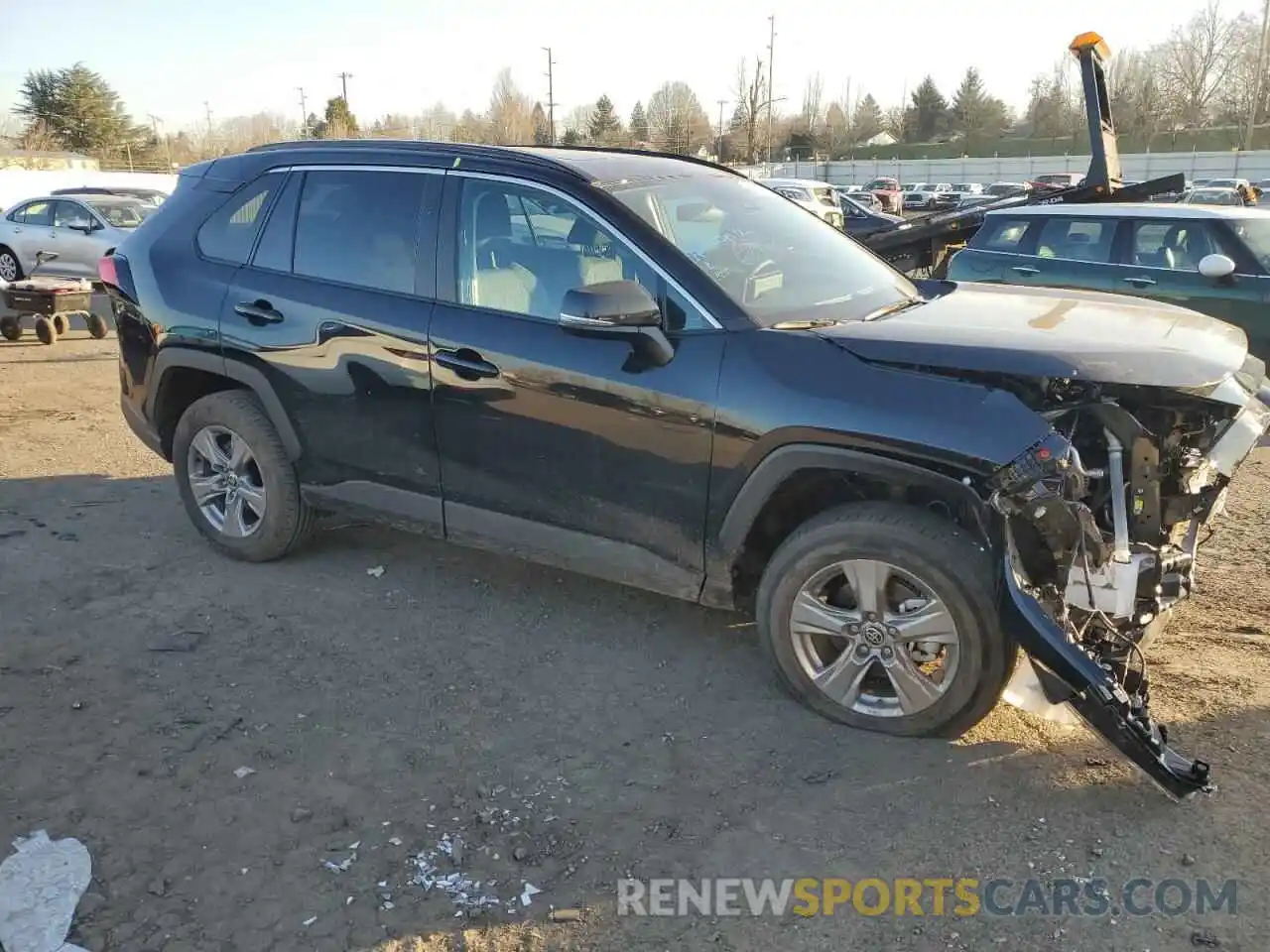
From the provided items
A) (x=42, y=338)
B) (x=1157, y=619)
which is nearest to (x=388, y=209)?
(x=1157, y=619)

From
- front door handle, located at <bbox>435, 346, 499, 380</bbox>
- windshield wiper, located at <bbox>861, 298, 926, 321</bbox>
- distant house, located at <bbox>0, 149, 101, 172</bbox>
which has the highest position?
distant house, located at <bbox>0, 149, 101, 172</bbox>

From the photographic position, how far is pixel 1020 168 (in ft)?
185

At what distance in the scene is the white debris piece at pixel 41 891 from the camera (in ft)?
8.36

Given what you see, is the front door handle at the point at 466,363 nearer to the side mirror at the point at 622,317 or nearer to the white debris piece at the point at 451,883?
the side mirror at the point at 622,317

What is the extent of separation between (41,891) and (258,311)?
265 centimetres

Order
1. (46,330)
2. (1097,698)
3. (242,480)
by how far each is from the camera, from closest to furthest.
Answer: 1. (1097,698)
2. (242,480)
3. (46,330)

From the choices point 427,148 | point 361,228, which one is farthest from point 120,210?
point 427,148

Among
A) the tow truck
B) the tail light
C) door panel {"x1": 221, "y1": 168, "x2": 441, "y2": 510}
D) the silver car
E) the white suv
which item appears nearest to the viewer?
door panel {"x1": 221, "y1": 168, "x2": 441, "y2": 510}

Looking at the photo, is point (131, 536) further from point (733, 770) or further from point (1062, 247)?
point (1062, 247)

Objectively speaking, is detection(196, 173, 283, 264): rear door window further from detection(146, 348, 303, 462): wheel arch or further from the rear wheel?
the rear wheel

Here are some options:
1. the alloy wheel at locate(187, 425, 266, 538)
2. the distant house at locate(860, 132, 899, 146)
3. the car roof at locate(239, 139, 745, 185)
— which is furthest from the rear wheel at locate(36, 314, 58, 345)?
the distant house at locate(860, 132, 899, 146)

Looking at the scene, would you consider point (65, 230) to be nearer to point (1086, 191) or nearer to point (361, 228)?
point (361, 228)

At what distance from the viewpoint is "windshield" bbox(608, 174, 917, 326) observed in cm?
374

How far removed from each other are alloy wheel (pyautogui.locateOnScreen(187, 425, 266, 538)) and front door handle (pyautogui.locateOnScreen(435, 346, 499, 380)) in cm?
138
